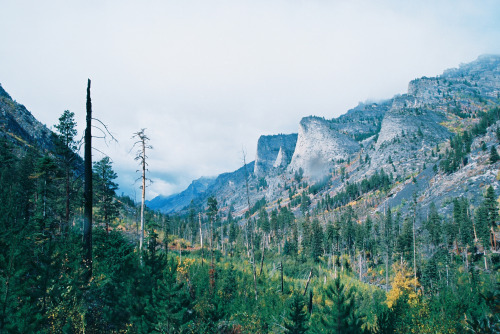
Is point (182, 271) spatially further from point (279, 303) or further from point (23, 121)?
point (23, 121)

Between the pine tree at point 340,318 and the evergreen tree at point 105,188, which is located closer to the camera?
the pine tree at point 340,318

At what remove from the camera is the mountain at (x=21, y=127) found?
116769 millimetres

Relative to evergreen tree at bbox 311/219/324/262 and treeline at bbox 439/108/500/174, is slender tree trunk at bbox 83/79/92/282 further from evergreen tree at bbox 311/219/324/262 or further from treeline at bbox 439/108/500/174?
treeline at bbox 439/108/500/174

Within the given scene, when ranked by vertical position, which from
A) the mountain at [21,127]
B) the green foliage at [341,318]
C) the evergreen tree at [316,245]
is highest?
the mountain at [21,127]

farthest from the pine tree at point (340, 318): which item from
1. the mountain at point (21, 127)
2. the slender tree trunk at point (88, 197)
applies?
the mountain at point (21, 127)

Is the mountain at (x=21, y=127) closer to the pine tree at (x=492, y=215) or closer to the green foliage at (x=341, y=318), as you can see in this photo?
the green foliage at (x=341, y=318)

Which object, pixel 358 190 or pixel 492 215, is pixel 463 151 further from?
pixel 492 215

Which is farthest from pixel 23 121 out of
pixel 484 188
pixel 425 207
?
pixel 484 188

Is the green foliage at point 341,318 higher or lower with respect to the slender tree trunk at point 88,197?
lower

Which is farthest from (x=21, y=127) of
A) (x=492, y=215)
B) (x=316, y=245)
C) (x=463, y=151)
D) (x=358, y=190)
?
(x=463, y=151)

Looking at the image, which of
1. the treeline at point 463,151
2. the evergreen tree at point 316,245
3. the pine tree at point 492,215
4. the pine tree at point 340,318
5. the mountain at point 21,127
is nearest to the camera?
the pine tree at point 340,318

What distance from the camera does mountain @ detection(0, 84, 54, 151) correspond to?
117 metres

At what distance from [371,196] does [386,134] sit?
82.3 meters

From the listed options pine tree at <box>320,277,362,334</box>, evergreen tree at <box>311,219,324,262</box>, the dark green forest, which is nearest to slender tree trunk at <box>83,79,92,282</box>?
the dark green forest
